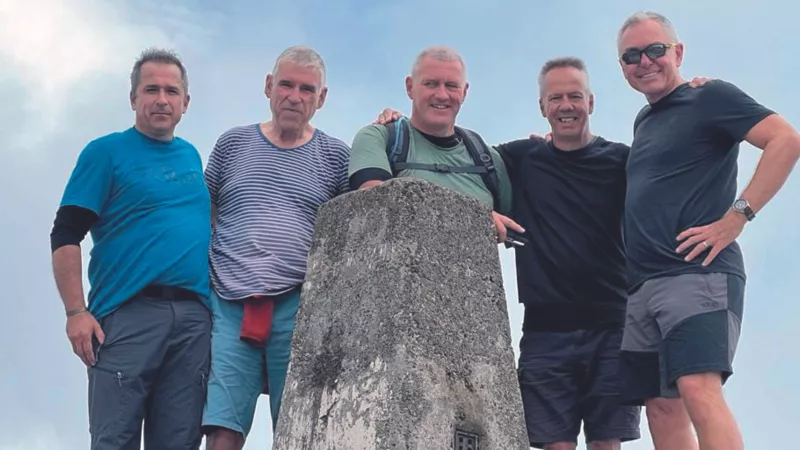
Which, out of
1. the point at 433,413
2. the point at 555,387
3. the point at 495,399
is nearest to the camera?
the point at 433,413

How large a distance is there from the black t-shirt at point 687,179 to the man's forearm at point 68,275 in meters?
3.42

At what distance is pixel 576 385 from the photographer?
6.20 metres

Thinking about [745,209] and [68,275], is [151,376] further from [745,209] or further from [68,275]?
[745,209]

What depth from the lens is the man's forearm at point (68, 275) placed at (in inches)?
214

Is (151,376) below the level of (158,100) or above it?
below

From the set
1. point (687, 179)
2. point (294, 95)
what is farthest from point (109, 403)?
point (687, 179)

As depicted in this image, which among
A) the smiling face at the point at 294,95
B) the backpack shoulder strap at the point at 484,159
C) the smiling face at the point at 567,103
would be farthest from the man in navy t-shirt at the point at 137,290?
the smiling face at the point at 567,103

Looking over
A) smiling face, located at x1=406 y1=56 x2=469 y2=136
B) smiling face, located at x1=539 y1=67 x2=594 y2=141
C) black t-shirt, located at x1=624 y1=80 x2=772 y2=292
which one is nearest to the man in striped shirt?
smiling face, located at x1=406 y1=56 x2=469 y2=136

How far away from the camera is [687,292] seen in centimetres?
538

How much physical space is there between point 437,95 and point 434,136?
0.26m

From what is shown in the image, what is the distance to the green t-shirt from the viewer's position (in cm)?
545

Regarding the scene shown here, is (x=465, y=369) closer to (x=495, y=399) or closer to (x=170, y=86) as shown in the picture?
(x=495, y=399)

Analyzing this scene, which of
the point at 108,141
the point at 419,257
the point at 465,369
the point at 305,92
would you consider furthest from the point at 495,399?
the point at 108,141

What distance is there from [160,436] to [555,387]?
258 cm
